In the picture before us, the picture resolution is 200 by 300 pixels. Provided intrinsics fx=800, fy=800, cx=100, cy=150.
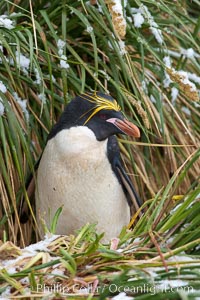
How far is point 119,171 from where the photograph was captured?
384 cm

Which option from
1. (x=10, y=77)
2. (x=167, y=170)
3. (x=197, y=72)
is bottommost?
(x=167, y=170)

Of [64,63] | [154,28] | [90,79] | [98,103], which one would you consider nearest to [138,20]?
[154,28]

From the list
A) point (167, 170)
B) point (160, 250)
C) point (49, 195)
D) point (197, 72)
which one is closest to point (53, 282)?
point (160, 250)

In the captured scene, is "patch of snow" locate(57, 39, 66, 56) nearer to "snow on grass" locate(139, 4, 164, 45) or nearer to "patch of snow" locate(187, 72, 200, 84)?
"snow on grass" locate(139, 4, 164, 45)

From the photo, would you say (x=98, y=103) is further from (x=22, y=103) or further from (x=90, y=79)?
(x=90, y=79)

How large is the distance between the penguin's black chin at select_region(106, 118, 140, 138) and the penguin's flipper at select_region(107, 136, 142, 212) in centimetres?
17

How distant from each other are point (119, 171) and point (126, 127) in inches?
13.1

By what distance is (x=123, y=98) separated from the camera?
406cm

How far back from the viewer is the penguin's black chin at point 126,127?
3.54m

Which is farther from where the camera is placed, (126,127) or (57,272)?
(126,127)

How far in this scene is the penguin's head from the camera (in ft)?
12.0

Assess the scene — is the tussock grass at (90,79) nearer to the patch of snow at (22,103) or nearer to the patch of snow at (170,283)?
the patch of snow at (22,103)

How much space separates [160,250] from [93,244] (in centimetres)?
19

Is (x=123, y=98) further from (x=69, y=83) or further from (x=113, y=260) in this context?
(x=113, y=260)
